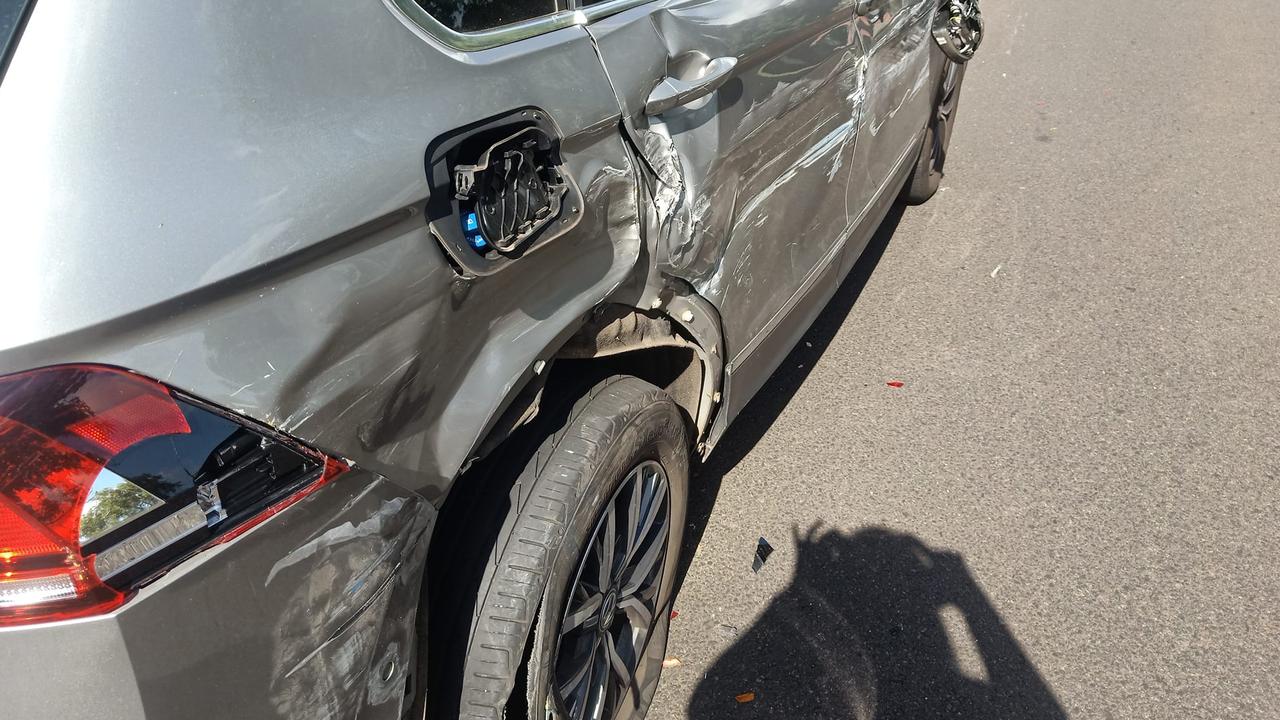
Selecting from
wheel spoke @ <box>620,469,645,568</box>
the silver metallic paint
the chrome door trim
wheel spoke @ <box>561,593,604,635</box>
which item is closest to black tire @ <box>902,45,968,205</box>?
the chrome door trim

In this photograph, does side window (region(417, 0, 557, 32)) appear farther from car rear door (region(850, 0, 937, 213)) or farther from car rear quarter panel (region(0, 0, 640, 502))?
car rear door (region(850, 0, 937, 213))

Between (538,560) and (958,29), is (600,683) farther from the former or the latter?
(958,29)

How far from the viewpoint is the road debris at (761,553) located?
2679 mm

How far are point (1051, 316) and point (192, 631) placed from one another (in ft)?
12.1

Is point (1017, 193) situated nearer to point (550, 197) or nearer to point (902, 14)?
point (902, 14)

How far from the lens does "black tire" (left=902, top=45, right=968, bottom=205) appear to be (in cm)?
429

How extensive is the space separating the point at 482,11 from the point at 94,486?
1008mm

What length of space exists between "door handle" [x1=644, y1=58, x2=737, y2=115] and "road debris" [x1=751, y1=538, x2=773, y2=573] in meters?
1.47

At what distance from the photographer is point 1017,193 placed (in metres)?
5.01

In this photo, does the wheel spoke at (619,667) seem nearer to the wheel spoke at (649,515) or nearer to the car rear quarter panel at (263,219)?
the wheel spoke at (649,515)

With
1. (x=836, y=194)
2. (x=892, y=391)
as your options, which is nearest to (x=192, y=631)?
(x=836, y=194)

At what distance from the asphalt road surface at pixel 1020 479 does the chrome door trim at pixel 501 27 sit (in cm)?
169

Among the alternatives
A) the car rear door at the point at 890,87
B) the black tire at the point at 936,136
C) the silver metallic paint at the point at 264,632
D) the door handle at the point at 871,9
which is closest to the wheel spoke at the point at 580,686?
the silver metallic paint at the point at 264,632

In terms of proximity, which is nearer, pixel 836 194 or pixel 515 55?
pixel 515 55
